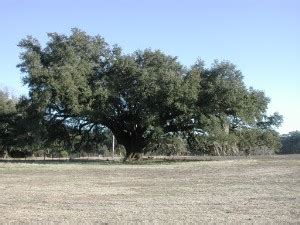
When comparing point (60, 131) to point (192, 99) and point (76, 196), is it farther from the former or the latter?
point (76, 196)

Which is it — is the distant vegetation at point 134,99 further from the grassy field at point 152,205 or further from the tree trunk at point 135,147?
the grassy field at point 152,205

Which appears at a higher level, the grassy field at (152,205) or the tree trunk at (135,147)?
the tree trunk at (135,147)

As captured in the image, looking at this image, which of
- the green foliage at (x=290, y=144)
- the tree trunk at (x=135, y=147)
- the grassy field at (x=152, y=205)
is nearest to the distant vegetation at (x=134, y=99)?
the tree trunk at (x=135, y=147)

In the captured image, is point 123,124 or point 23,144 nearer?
point 23,144

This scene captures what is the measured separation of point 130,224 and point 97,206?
2.75 metres

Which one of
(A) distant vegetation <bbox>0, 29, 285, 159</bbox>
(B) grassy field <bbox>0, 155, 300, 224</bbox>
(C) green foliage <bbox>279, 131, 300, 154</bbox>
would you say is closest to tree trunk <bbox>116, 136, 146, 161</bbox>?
(A) distant vegetation <bbox>0, 29, 285, 159</bbox>

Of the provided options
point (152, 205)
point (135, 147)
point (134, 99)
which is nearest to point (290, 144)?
point (135, 147)

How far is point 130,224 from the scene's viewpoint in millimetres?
9516

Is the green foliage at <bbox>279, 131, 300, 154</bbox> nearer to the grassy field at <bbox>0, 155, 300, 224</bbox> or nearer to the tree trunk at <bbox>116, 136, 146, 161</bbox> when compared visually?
the tree trunk at <bbox>116, 136, 146, 161</bbox>

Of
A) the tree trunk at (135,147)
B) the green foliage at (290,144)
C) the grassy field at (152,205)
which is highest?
the green foliage at (290,144)

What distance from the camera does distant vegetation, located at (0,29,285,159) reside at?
44688 mm

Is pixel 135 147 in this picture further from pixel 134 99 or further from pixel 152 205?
pixel 152 205

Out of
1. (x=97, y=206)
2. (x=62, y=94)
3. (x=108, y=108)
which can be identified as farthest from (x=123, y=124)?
(x=97, y=206)

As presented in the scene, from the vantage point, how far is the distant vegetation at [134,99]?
44.7m
